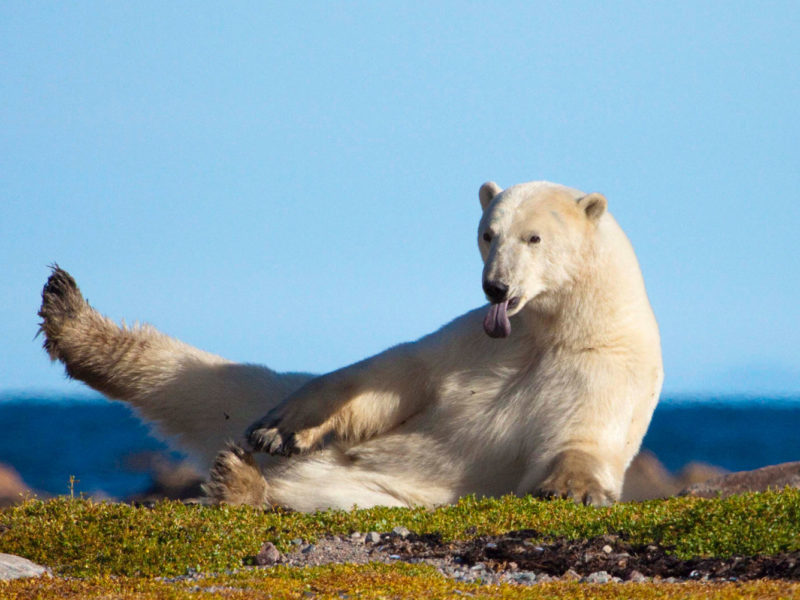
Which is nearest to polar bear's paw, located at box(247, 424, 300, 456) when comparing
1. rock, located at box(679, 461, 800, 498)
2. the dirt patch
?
the dirt patch

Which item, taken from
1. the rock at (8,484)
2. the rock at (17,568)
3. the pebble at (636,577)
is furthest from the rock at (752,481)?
the rock at (8,484)

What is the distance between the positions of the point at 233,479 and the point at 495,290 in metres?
2.46

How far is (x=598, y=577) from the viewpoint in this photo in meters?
5.94

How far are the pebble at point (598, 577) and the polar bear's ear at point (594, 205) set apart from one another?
323 centimetres

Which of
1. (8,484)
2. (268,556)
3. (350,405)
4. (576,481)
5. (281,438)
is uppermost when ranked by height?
(350,405)

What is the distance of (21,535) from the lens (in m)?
7.18

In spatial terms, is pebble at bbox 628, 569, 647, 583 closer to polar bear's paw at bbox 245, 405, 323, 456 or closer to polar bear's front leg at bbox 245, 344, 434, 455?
polar bear's front leg at bbox 245, 344, 434, 455

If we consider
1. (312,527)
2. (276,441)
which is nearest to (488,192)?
(276,441)

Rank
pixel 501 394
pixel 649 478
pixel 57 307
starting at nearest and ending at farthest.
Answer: pixel 501 394, pixel 57 307, pixel 649 478

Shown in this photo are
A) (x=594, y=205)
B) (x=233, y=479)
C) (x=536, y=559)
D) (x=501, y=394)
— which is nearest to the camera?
(x=536, y=559)

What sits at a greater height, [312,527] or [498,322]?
[498,322]

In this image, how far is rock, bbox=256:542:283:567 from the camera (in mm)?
6465

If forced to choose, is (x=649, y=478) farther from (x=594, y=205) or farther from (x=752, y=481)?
(x=594, y=205)

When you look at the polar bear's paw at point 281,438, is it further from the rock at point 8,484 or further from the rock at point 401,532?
the rock at point 8,484
